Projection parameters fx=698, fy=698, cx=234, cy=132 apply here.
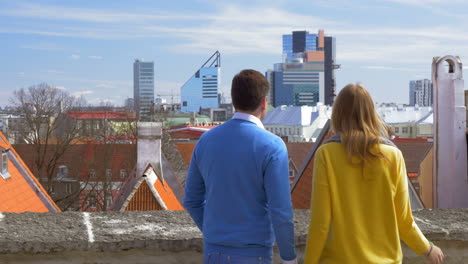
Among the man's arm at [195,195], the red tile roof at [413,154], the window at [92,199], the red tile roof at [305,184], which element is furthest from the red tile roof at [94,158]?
the man's arm at [195,195]

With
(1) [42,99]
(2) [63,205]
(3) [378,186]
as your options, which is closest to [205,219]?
(3) [378,186]

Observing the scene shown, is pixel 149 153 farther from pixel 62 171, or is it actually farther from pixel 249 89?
pixel 62 171

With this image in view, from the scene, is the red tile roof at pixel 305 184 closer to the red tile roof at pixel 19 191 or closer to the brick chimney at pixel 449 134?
the brick chimney at pixel 449 134

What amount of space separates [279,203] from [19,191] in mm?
12594

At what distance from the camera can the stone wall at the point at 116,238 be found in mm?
3635

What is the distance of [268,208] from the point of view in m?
3.15

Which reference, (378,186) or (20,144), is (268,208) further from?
(20,144)

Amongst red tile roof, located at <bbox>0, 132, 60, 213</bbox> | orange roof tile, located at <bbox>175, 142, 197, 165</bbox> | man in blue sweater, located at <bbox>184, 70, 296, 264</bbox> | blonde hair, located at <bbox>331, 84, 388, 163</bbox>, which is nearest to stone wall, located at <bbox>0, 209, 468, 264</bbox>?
man in blue sweater, located at <bbox>184, 70, 296, 264</bbox>

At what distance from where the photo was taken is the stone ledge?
11.9 ft

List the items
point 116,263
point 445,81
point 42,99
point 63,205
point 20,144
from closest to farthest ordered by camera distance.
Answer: point 116,263 → point 445,81 → point 63,205 → point 42,99 → point 20,144

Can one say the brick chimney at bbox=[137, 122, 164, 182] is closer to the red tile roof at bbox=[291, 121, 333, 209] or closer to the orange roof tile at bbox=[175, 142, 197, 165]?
the red tile roof at bbox=[291, 121, 333, 209]

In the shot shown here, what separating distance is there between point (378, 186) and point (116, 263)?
146 centimetres

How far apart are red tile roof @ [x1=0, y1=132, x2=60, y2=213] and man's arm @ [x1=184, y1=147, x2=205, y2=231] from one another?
32.7 feet

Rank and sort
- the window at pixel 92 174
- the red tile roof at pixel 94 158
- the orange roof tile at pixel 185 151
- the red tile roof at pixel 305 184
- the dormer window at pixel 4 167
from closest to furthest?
1. the red tile roof at pixel 305 184
2. the dormer window at pixel 4 167
3. the window at pixel 92 174
4. the red tile roof at pixel 94 158
5. the orange roof tile at pixel 185 151
